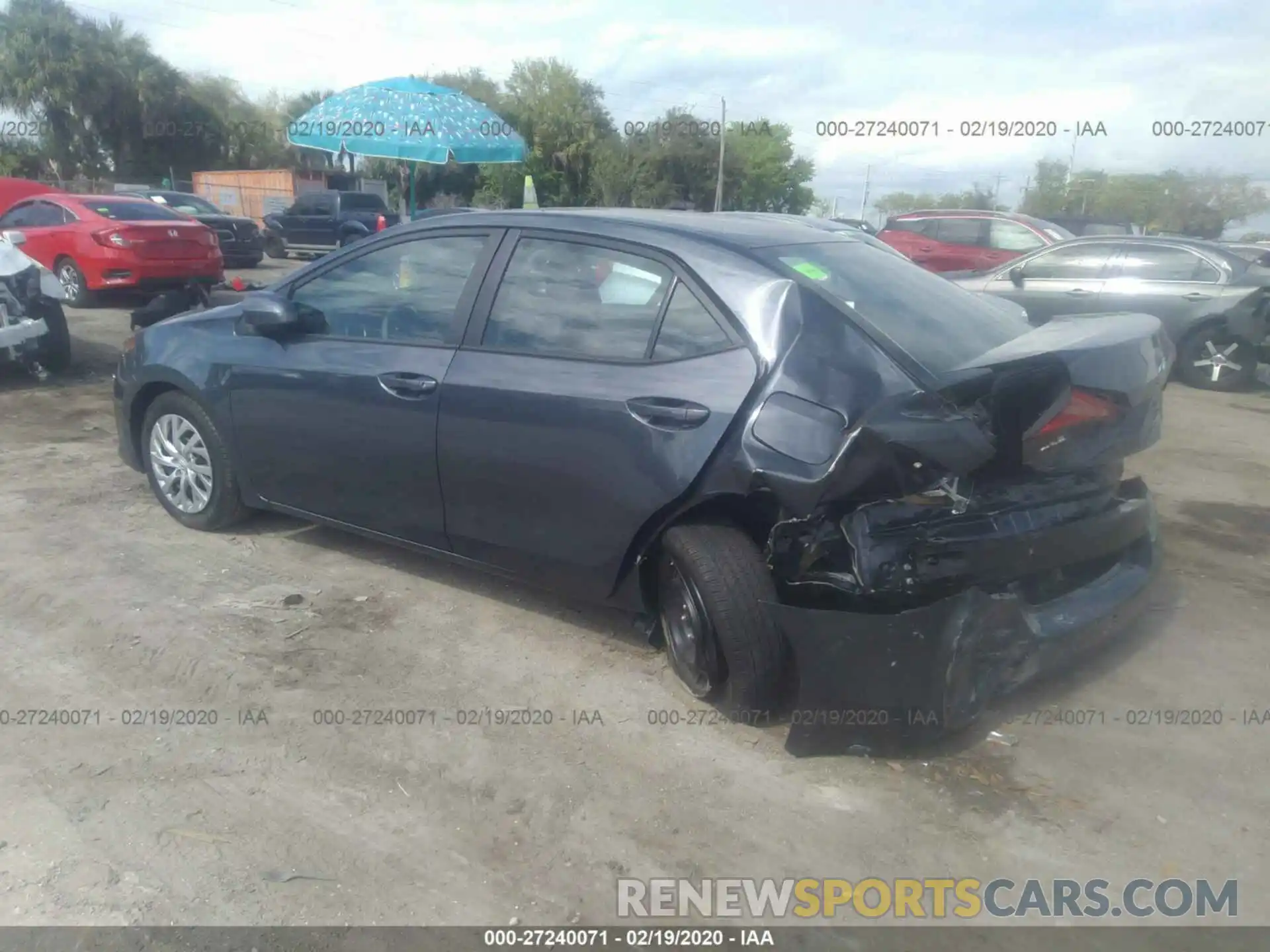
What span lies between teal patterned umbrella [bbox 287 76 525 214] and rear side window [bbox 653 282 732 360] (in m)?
7.99

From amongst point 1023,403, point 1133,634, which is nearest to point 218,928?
point 1023,403

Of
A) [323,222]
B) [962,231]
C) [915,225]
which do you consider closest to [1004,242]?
[962,231]

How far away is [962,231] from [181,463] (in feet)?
40.6

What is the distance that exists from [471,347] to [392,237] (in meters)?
0.75

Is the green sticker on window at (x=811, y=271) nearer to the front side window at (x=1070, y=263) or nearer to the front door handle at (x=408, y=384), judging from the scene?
the front door handle at (x=408, y=384)

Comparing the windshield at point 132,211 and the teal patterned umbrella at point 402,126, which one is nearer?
the teal patterned umbrella at point 402,126

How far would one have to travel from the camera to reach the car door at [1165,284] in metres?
10.1

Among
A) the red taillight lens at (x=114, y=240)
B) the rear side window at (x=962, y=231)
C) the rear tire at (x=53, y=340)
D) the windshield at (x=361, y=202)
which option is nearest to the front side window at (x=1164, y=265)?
the rear side window at (x=962, y=231)

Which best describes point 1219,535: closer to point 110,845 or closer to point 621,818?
point 621,818

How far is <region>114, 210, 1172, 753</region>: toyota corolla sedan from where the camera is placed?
3.13 m

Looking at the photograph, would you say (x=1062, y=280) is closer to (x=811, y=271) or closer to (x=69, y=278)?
(x=811, y=271)

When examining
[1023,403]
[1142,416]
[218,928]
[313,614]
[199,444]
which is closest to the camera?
[218,928]

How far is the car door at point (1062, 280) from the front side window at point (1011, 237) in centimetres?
334

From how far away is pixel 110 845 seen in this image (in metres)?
2.87
